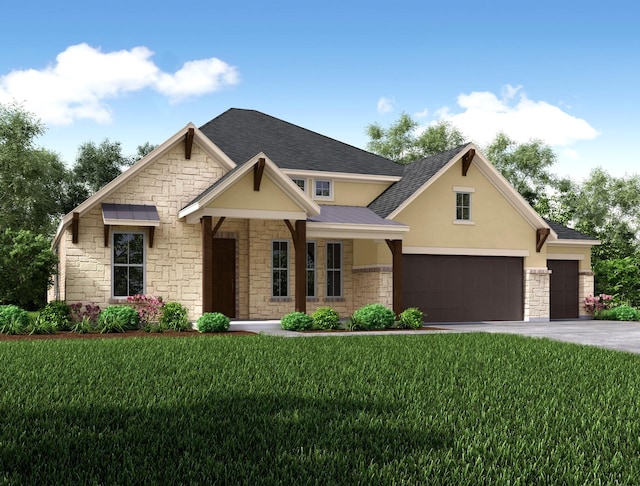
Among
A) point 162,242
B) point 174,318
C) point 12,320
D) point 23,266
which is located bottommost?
point 174,318

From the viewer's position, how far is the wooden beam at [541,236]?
1021 inches

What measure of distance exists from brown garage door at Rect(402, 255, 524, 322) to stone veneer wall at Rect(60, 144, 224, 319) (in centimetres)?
741

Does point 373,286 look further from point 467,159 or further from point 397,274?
point 467,159

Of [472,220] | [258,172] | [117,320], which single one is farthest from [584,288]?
[117,320]

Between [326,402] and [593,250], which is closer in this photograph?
[326,402]

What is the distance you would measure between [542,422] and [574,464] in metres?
1.58

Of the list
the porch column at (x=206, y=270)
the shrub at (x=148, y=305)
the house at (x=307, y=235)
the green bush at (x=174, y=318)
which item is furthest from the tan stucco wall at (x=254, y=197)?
the shrub at (x=148, y=305)

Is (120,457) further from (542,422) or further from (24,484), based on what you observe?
(542,422)

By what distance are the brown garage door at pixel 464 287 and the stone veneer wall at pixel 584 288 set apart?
379 cm

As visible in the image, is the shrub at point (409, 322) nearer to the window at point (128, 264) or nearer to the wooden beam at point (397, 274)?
the wooden beam at point (397, 274)

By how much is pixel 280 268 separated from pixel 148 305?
16.1 feet

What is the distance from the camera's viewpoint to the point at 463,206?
992 inches

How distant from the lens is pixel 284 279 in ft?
77.3

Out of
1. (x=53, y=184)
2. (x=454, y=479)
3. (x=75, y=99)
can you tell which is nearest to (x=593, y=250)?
(x=53, y=184)
